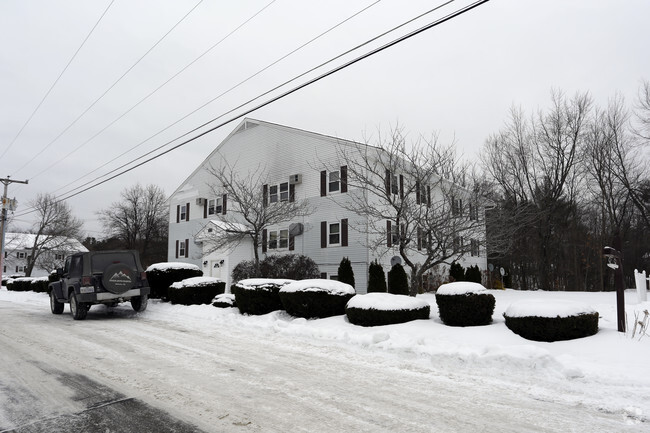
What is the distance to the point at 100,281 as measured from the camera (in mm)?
12672

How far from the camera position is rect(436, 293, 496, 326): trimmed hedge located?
30.6 ft

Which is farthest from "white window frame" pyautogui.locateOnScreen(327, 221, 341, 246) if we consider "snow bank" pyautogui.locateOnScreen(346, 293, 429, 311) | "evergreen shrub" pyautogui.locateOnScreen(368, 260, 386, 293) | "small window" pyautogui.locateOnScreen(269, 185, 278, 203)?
"snow bank" pyautogui.locateOnScreen(346, 293, 429, 311)

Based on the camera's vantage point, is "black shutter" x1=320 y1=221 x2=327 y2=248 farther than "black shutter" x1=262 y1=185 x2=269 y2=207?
Yes

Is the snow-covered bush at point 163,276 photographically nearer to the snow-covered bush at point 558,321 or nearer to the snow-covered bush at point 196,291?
the snow-covered bush at point 196,291

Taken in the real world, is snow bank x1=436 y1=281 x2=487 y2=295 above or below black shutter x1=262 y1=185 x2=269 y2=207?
below

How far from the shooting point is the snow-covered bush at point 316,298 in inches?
439

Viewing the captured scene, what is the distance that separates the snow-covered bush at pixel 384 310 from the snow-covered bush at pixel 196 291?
6.35m

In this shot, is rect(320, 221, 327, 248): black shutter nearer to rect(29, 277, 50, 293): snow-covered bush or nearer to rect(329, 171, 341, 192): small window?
rect(329, 171, 341, 192): small window

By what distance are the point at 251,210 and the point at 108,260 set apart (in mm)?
11223

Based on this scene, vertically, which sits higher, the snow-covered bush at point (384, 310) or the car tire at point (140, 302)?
the snow-covered bush at point (384, 310)

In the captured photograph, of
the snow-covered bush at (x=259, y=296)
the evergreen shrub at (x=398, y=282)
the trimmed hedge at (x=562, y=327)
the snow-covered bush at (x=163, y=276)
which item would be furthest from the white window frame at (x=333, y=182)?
the trimmed hedge at (x=562, y=327)

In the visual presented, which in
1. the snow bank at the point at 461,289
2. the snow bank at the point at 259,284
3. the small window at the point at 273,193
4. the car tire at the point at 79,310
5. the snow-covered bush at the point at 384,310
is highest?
the small window at the point at 273,193

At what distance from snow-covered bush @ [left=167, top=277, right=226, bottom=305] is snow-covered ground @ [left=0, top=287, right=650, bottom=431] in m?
4.02

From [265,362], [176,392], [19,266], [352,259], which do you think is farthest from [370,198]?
[19,266]
